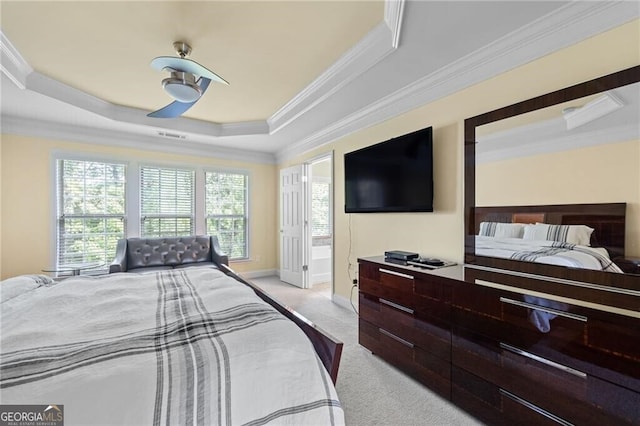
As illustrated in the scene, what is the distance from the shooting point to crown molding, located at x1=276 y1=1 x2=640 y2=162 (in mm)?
1646

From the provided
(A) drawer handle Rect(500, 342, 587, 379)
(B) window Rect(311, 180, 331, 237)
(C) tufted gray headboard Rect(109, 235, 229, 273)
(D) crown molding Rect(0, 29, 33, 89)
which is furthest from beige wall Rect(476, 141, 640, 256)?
(B) window Rect(311, 180, 331, 237)

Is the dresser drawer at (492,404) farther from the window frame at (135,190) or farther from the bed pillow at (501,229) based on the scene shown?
the window frame at (135,190)

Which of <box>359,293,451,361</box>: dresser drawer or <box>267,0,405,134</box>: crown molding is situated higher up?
<box>267,0,405,134</box>: crown molding

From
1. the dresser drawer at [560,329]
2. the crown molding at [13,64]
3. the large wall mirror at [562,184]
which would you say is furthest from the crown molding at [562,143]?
the crown molding at [13,64]

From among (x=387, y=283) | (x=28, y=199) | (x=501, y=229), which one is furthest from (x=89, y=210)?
(x=501, y=229)

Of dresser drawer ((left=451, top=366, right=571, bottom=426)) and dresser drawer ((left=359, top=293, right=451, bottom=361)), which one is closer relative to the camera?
dresser drawer ((left=451, top=366, right=571, bottom=426))

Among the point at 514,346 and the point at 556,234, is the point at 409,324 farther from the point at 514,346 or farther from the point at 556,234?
the point at 556,234

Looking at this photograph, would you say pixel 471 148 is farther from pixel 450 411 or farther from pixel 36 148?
pixel 36 148

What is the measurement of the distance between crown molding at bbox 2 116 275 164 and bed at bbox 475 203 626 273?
4.48m

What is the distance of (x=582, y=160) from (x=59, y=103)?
193 inches

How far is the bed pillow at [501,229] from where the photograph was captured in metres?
1.95

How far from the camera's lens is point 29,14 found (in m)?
2.01

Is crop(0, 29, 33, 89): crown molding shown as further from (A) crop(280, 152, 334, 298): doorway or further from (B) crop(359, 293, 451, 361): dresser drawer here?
(B) crop(359, 293, 451, 361): dresser drawer

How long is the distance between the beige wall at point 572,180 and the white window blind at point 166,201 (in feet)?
15.1
